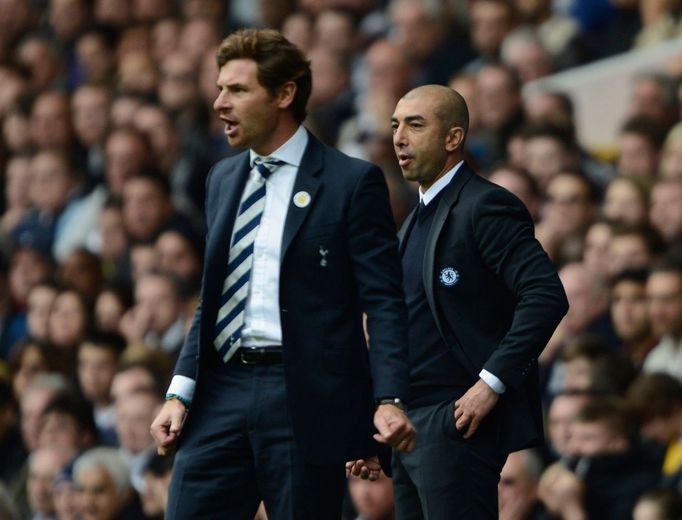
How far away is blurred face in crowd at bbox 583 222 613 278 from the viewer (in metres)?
8.86

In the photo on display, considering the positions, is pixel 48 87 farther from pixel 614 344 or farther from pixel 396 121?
pixel 396 121

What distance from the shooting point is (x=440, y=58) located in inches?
492

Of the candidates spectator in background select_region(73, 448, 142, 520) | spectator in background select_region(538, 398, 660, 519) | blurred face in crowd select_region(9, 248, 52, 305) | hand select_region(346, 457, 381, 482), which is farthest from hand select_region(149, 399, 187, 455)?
blurred face in crowd select_region(9, 248, 52, 305)

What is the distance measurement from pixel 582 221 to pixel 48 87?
7.19 metres

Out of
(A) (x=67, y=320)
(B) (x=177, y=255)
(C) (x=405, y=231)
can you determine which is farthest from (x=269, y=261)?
(A) (x=67, y=320)

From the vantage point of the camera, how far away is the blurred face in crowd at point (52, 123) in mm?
13758

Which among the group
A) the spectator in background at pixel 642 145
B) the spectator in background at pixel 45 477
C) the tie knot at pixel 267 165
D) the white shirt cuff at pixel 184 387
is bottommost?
the spectator in background at pixel 45 477

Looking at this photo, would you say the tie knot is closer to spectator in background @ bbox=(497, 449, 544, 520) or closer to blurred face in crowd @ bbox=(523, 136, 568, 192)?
spectator in background @ bbox=(497, 449, 544, 520)

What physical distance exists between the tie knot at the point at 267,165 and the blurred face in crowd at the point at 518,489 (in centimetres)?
278

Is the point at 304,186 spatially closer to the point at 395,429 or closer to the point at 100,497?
the point at 395,429

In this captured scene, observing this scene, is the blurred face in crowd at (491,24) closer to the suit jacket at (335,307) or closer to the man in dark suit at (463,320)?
the man in dark suit at (463,320)

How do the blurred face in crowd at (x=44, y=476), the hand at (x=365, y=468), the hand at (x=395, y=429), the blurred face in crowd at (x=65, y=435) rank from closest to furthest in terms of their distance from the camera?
1. the hand at (x=395, y=429)
2. the hand at (x=365, y=468)
3. the blurred face in crowd at (x=44, y=476)
4. the blurred face in crowd at (x=65, y=435)

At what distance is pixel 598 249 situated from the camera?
8.92 m

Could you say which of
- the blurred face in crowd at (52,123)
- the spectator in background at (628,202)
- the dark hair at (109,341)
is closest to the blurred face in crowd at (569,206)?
the spectator in background at (628,202)
